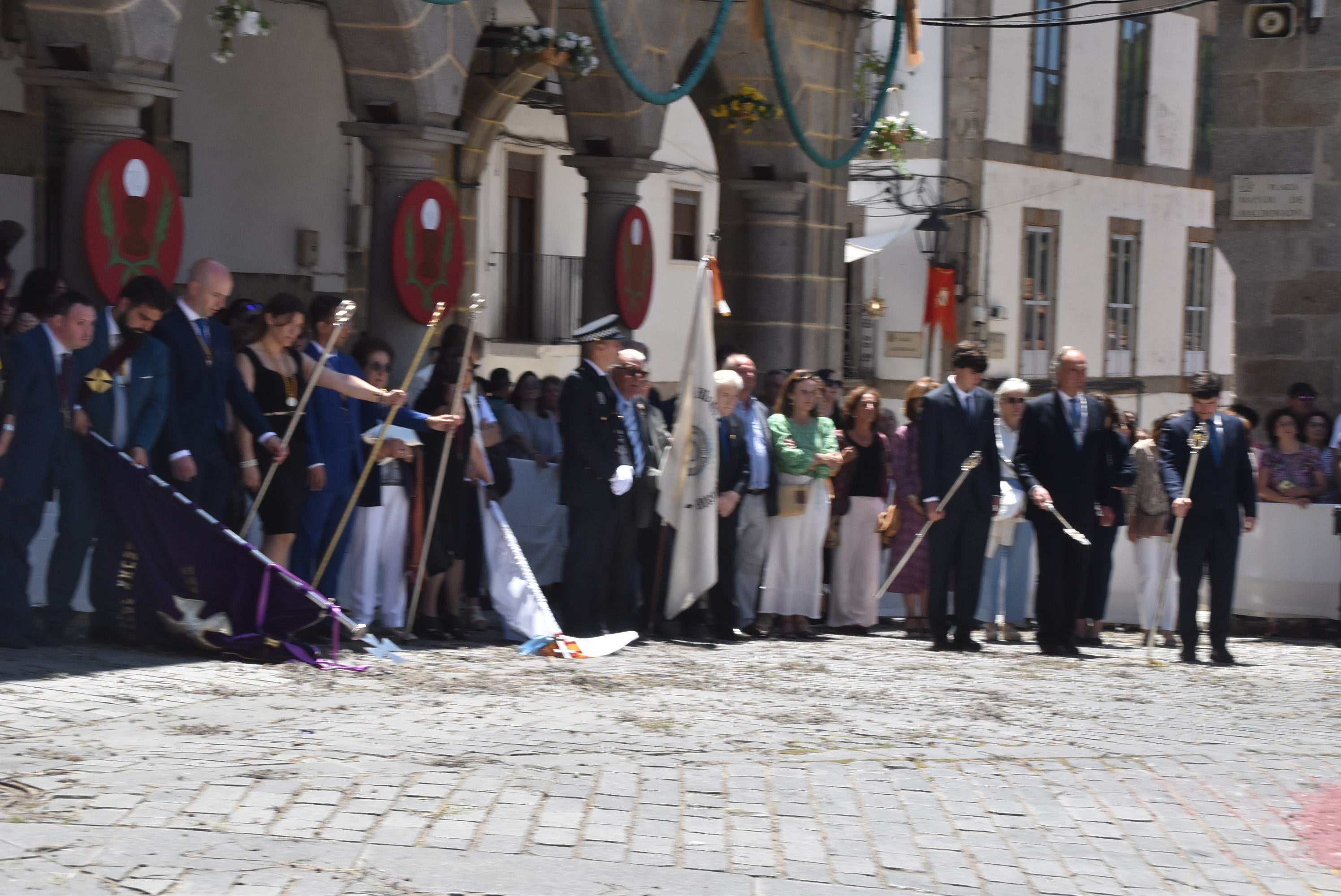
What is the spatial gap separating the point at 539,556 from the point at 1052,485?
123 inches

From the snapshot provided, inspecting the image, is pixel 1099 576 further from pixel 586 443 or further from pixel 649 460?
pixel 586 443

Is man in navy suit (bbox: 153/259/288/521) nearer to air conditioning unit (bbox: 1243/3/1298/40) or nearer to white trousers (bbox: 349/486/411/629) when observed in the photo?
white trousers (bbox: 349/486/411/629)

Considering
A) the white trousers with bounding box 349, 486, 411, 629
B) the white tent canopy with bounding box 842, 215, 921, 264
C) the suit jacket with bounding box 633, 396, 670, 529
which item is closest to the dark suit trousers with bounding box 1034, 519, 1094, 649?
the suit jacket with bounding box 633, 396, 670, 529

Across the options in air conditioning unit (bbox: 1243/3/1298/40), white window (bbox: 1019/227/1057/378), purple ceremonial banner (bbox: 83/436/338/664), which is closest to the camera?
purple ceremonial banner (bbox: 83/436/338/664)

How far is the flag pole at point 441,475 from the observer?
30.6 ft

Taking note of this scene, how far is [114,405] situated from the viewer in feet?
27.3

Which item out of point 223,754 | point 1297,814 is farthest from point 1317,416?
point 223,754

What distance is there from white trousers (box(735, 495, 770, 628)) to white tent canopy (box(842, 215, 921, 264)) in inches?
621

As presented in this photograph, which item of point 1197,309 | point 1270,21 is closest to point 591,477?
point 1270,21

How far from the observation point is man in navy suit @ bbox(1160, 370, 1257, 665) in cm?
1063

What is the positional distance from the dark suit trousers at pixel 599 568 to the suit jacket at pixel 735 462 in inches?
26.7

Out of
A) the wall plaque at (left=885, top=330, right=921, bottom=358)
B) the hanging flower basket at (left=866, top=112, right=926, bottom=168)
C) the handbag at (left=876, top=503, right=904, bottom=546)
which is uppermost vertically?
the hanging flower basket at (left=866, top=112, right=926, bottom=168)

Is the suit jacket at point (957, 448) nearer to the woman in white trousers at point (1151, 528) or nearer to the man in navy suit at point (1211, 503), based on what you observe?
the man in navy suit at point (1211, 503)

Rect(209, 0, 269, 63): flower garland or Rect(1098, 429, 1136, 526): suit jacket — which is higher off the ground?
Rect(209, 0, 269, 63): flower garland
